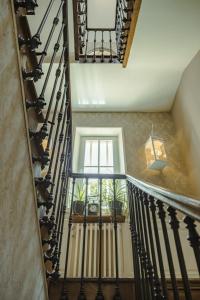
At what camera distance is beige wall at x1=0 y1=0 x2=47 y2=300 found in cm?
81

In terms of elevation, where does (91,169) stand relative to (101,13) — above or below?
below

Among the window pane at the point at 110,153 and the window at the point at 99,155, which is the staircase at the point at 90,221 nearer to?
the window at the point at 99,155

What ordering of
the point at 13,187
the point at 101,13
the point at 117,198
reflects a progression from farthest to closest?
the point at 101,13
the point at 117,198
the point at 13,187

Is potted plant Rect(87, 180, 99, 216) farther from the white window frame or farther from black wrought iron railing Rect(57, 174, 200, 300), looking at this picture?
the white window frame

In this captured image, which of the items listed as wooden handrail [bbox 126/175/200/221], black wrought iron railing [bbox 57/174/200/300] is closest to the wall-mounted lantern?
black wrought iron railing [bbox 57/174/200/300]

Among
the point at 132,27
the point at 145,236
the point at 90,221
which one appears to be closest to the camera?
the point at 145,236

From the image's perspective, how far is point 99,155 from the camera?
454 cm

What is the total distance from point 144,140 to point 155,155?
0.73m

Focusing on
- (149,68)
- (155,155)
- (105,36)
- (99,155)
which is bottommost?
(155,155)

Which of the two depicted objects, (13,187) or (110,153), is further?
(110,153)

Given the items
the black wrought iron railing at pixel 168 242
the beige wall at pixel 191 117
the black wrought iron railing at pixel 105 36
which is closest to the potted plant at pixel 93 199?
the black wrought iron railing at pixel 168 242

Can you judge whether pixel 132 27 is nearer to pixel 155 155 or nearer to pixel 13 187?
pixel 155 155

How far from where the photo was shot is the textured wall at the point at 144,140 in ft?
13.2

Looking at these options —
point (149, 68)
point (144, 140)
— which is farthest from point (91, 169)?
point (149, 68)
